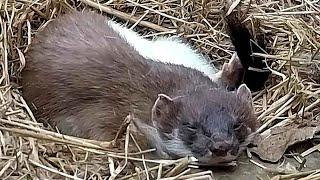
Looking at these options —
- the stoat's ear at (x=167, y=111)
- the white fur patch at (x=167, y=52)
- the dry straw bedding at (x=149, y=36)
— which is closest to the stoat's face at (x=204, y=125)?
the stoat's ear at (x=167, y=111)

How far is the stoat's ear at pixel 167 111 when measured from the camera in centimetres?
357

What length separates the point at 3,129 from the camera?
11.5 ft

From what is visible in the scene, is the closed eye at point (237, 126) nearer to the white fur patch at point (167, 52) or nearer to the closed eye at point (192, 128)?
the closed eye at point (192, 128)

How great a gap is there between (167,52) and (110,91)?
0.60 meters

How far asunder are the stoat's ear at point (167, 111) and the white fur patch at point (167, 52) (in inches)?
25.8

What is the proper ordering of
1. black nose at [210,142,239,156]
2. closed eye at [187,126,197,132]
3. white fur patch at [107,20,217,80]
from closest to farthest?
1. black nose at [210,142,239,156]
2. closed eye at [187,126,197,132]
3. white fur patch at [107,20,217,80]

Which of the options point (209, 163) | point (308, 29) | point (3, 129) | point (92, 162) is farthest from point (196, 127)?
point (308, 29)

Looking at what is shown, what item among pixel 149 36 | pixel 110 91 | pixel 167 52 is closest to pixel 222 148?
pixel 110 91

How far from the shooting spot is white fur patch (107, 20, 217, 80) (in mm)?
4273

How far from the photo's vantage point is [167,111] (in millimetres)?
3564

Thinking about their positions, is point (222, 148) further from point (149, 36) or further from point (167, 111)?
point (149, 36)

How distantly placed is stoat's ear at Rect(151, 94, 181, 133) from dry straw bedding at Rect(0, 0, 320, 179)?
0.19m

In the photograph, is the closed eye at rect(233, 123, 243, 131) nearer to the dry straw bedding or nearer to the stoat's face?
the stoat's face

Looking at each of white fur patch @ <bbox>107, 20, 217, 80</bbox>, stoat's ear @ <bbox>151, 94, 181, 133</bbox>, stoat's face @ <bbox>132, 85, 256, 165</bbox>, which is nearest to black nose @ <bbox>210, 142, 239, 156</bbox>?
stoat's face @ <bbox>132, 85, 256, 165</bbox>
